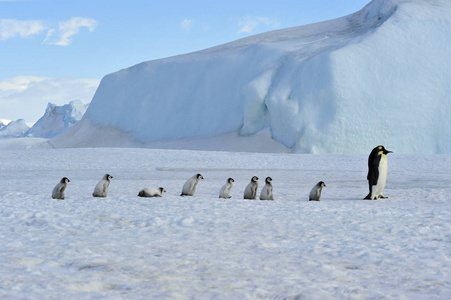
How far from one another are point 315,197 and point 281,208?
1.74 m

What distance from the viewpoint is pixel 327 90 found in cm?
2103

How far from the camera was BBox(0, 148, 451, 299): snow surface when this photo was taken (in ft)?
10.7

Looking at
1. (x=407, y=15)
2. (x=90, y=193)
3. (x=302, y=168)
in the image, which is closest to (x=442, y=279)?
(x=90, y=193)

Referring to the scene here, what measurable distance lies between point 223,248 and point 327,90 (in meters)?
17.4

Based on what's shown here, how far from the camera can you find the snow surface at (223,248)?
3273 mm

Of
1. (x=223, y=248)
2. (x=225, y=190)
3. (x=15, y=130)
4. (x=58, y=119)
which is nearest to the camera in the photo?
(x=223, y=248)

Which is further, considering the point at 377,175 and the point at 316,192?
the point at 377,175

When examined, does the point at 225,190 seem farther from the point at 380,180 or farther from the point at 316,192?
the point at 380,180

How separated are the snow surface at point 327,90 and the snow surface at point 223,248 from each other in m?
12.1

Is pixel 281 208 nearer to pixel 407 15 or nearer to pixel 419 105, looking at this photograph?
pixel 419 105

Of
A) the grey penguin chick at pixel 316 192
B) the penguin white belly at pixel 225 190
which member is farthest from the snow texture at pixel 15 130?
the grey penguin chick at pixel 316 192

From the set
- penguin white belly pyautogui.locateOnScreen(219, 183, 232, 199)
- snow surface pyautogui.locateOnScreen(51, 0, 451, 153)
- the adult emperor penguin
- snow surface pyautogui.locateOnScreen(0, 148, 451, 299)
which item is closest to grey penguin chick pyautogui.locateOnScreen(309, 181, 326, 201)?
snow surface pyautogui.locateOnScreen(0, 148, 451, 299)

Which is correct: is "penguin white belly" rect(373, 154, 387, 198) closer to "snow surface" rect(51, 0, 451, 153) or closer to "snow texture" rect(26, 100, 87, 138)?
"snow surface" rect(51, 0, 451, 153)

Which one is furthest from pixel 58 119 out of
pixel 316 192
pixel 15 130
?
pixel 316 192
